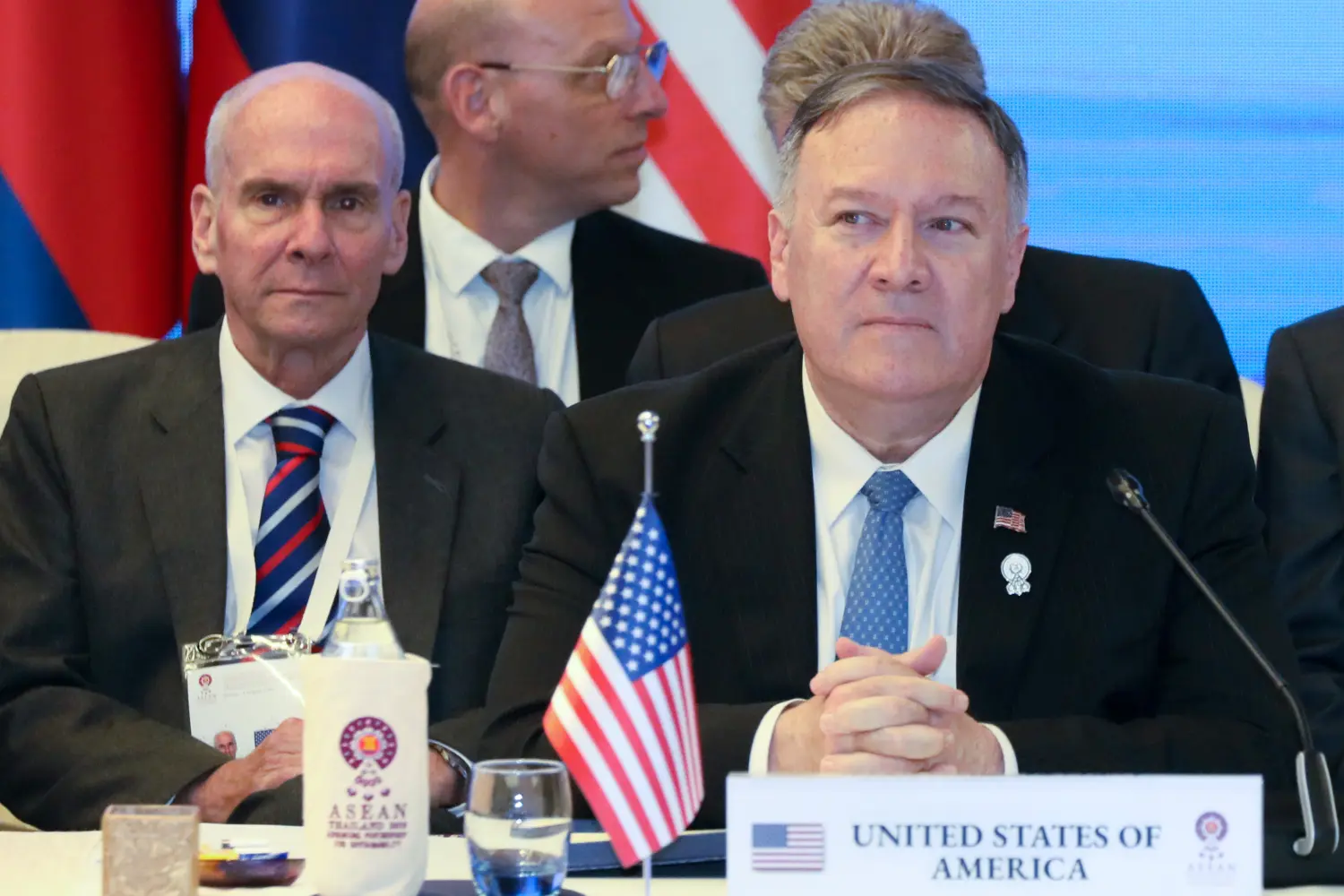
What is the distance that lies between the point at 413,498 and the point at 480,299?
1.32m

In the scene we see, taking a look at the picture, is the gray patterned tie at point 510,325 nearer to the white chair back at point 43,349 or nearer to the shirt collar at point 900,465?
the white chair back at point 43,349

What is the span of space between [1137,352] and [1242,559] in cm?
95

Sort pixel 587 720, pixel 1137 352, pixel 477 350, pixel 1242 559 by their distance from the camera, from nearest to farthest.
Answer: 1. pixel 587 720
2. pixel 1242 559
3. pixel 1137 352
4. pixel 477 350

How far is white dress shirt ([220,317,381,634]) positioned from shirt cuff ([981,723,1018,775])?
1.30 metres

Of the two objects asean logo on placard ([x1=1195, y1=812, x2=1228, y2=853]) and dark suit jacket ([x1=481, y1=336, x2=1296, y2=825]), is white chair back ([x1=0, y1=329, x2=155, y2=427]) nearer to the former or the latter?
dark suit jacket ([x1=481, y1=336, x2=1296, y2=825])

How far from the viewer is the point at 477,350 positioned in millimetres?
4527

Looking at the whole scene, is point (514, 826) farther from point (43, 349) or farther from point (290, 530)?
point (43, 349)

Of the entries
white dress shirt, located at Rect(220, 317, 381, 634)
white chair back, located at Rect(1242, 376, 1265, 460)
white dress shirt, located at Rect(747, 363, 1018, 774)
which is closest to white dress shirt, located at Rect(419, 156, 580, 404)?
white dress shirt, located at Rect(220, 317, 381, 634)

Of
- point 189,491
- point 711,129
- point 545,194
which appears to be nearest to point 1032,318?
point 711,129

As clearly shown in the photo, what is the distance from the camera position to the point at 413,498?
3361 millimetres

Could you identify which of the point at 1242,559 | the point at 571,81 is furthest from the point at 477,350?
the point at 1242,559

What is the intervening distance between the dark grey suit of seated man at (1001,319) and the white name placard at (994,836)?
200cm

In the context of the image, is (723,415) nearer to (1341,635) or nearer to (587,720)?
(587,720)

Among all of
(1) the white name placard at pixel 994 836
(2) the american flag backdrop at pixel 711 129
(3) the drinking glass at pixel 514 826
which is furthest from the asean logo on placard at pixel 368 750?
(2) the american flag backdrop at pixel 711 129
